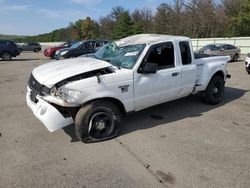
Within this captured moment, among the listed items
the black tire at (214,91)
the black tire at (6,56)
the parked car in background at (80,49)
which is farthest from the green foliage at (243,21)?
the black tire at (214,91)

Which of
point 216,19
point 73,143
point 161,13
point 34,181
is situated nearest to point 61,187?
point 34,181

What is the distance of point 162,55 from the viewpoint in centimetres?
611

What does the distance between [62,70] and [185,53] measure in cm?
290

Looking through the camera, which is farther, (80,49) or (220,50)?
(220,50)

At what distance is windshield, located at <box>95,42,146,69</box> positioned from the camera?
5617 millimetres

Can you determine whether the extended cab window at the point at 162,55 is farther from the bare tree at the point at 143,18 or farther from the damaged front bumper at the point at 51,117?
the bare tree at the point at 143,18

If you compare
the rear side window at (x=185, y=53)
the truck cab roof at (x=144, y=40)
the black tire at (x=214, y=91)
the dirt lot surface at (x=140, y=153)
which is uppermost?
the truck cab roof at (x=144, y=40)

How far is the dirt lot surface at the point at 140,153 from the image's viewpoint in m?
3.88

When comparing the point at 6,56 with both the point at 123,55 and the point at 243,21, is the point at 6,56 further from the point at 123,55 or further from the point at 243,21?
the point at 243,21

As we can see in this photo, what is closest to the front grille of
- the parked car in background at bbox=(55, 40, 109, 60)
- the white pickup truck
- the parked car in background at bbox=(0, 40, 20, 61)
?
the white pickup truck

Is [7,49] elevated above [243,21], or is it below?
below

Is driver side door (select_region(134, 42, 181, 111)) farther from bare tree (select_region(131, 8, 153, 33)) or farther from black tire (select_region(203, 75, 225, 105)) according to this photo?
bare tree (select_region(131, 8, 153, 33))

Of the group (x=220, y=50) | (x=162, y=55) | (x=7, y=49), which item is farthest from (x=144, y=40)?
(x=7, y=49)

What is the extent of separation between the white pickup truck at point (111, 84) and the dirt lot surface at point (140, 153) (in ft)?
1.44
